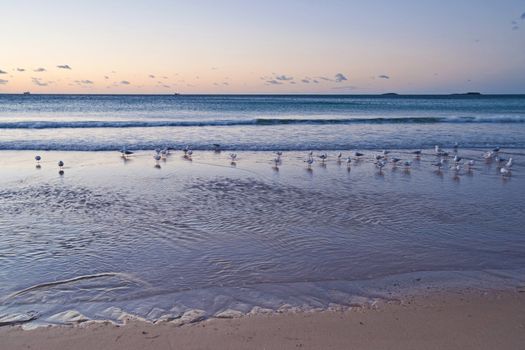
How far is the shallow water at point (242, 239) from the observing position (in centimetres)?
534

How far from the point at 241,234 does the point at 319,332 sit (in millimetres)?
3373

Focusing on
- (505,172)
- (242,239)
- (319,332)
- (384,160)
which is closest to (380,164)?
(384,160)

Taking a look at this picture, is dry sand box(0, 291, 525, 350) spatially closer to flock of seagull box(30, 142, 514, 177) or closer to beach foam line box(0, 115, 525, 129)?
flock of seagull box(30, 142, 514, 177)

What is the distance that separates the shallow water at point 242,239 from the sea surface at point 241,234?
0.09 ft

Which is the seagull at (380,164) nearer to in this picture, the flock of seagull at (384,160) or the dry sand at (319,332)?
the flock of seagull at (384,160)

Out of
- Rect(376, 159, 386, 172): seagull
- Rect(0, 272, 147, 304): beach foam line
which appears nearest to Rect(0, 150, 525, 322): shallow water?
Rect(0, 272, 147, 304): beach foam line

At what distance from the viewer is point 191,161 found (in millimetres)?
16109

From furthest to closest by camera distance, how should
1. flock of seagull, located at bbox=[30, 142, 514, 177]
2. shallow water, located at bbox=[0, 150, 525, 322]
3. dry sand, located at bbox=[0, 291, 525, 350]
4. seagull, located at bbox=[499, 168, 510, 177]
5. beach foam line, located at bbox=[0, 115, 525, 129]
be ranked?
beach foam line, located at bbox=[0, 115, 525, 129] → flock of seagull, located at bbox=[30, 142, 514, 177] → seagull, located at bbox=[499, 168, 510, 177] → shallow water, located at bbox=[0, 150, 525, 322] → dry sand, located at bbox=[0, 291, 525, 350]

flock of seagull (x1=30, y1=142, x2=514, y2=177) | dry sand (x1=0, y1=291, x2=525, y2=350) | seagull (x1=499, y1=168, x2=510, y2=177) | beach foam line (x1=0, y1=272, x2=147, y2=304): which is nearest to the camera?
dry sand (x1=0, y1=291, x2=525, y2=350)

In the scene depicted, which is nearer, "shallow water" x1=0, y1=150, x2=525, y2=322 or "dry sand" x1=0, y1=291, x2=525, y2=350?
"dry sand" x1=0, y1=291, x2=525, y2=350

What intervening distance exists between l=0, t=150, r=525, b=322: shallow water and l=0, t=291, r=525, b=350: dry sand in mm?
358

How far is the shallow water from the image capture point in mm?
5340

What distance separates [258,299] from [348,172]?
30.6 feet

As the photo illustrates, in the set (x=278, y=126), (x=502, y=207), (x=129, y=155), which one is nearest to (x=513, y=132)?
(x=278, y=126)
